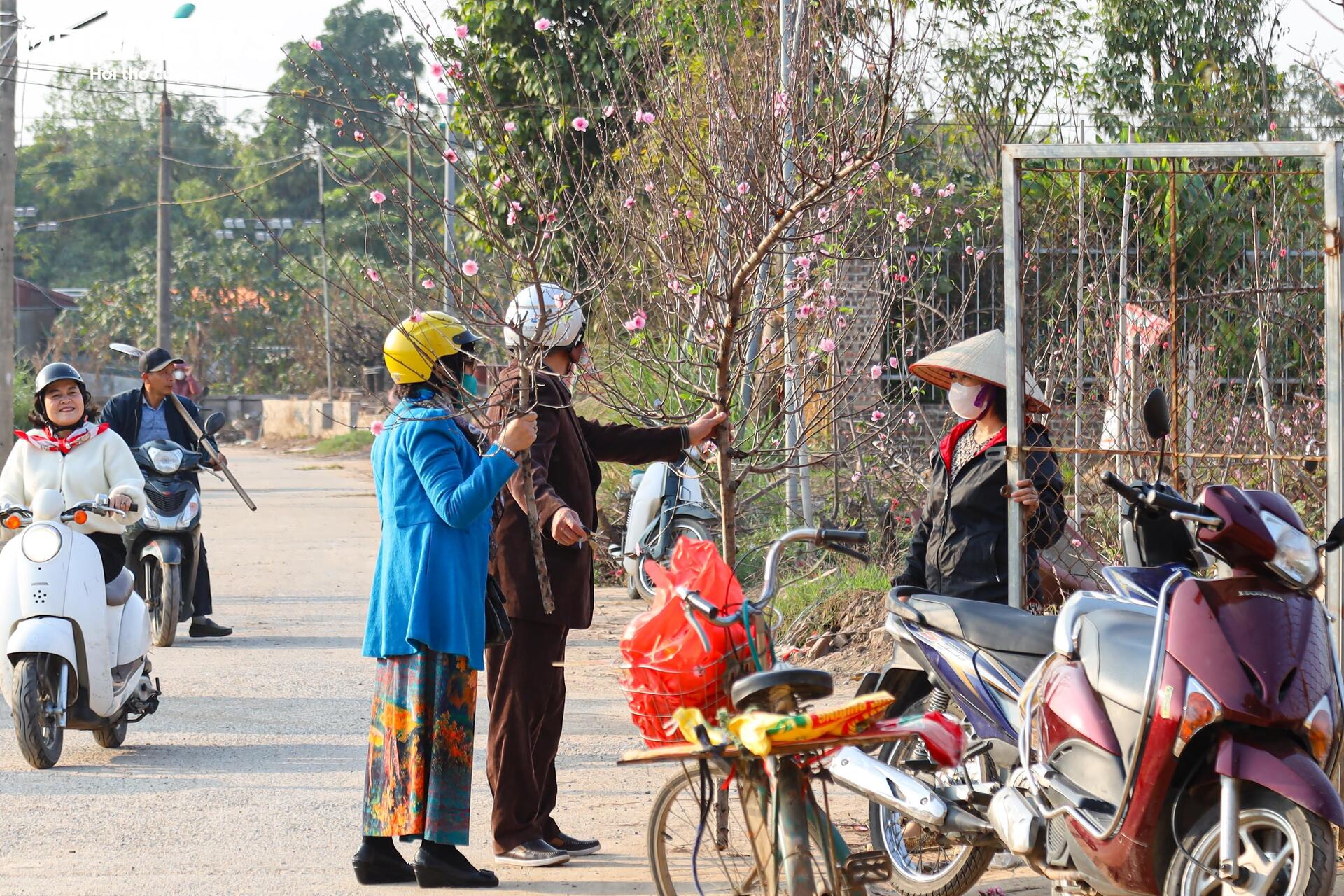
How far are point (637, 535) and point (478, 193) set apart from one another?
6.19 meters

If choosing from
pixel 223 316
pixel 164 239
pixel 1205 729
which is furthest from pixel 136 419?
pixel 223 316

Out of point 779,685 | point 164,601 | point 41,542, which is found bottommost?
point 164,601

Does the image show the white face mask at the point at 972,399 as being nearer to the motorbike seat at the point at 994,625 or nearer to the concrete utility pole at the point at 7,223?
the motorbike seat at the point at 994,625

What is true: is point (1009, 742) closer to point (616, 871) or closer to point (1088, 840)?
point (1088, 840)

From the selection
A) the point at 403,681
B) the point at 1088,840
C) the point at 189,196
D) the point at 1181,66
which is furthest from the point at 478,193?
the point at 189,196

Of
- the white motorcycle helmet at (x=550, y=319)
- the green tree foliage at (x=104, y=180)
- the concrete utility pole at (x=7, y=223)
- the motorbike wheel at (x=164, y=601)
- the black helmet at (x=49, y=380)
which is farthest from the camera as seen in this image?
the green tree foliage at (x=104, y=180)

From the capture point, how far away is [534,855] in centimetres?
526

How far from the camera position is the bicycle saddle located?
3.69m

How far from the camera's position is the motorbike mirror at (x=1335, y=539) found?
3898 mm

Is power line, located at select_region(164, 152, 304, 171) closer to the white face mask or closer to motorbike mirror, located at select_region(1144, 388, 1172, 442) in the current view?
the white face mask

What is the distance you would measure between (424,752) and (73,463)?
346 cm

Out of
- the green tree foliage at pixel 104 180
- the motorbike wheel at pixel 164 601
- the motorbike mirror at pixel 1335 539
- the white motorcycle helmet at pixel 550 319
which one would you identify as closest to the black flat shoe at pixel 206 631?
the motorbike wheel at pixel 164 601

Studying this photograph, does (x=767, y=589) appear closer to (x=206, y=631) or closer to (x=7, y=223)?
(x=206, y=631)

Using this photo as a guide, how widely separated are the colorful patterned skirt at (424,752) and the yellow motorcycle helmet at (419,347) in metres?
0.88
